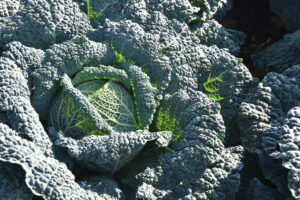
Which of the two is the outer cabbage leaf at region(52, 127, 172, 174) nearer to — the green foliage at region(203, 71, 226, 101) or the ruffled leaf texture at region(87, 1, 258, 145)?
the ruffled leaf texture at region(87, 1, 258, 145)

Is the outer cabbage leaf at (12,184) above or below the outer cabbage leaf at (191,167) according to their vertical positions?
below

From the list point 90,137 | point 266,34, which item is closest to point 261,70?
point 266,34

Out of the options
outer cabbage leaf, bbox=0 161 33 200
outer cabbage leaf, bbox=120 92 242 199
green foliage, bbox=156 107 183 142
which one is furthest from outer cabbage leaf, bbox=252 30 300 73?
outer cabbage leaf, bbox=0 161 33 200

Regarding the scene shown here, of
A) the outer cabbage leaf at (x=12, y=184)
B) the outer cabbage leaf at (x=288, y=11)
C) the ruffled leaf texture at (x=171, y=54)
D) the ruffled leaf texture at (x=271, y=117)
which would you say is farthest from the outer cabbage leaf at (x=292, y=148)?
the outer cabbage leaf at (x=288, y=11)

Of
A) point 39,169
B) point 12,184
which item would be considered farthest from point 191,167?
point 12,184

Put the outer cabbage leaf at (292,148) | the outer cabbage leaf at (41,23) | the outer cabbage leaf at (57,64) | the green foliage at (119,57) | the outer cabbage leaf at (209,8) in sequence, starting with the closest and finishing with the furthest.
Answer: the outer cabbage leaf at (292,148) < the outer cabbage leaf at (57,64) < the outer cabbage leaf at (41,23) < the green foliage at (119,57) < the outer cabbage leaf at (209,8)

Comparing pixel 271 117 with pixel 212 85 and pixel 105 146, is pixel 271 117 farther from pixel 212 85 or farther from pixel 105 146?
pixel 105 146

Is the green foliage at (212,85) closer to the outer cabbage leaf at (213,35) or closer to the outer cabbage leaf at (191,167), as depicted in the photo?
the outer cabbage leaf at (191,167)
